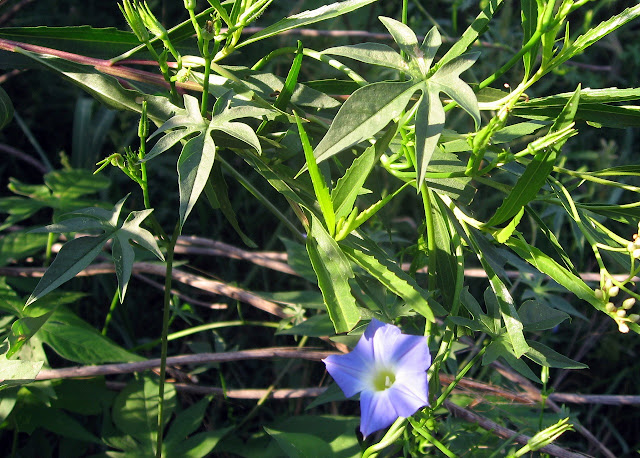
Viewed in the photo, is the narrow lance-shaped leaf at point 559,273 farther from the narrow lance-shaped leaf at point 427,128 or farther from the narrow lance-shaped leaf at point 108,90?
the narrow lance-shaped leaf at point 108,90

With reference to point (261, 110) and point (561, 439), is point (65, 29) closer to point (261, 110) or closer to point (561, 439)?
point (261, 110)

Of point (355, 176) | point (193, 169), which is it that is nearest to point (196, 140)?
Answer: point (193, 169)

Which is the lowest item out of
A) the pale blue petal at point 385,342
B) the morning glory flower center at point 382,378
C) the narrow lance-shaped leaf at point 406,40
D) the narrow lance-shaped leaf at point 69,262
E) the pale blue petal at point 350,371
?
the morning glory flower center at point 382,378

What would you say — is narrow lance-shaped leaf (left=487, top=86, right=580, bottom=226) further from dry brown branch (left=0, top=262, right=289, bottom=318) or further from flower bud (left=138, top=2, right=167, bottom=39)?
dry brown branch (left=0, top=262, right=289, bottom=318)

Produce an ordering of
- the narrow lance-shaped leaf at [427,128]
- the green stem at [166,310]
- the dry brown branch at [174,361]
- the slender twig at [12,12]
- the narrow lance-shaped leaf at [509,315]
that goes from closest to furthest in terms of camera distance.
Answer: the narrow lance-shaped leaf at [427,128], the narrow lance-shaped leaf at [509,315], the green stem at [166,310], the dry brown branch at [174,361], the slender twig at [12,12]

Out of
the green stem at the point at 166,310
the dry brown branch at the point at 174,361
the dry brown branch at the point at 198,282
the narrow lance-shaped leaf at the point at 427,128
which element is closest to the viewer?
the narrow lance-shaped leaf at the point at 427,128

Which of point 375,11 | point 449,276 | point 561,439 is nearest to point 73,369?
point 449,276

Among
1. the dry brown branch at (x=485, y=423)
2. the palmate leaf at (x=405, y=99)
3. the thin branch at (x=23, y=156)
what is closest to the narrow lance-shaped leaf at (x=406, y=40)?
the palmate leaf at (x=405, y=99)

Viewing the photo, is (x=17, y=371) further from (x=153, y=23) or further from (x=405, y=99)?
(x=405, y=99)
